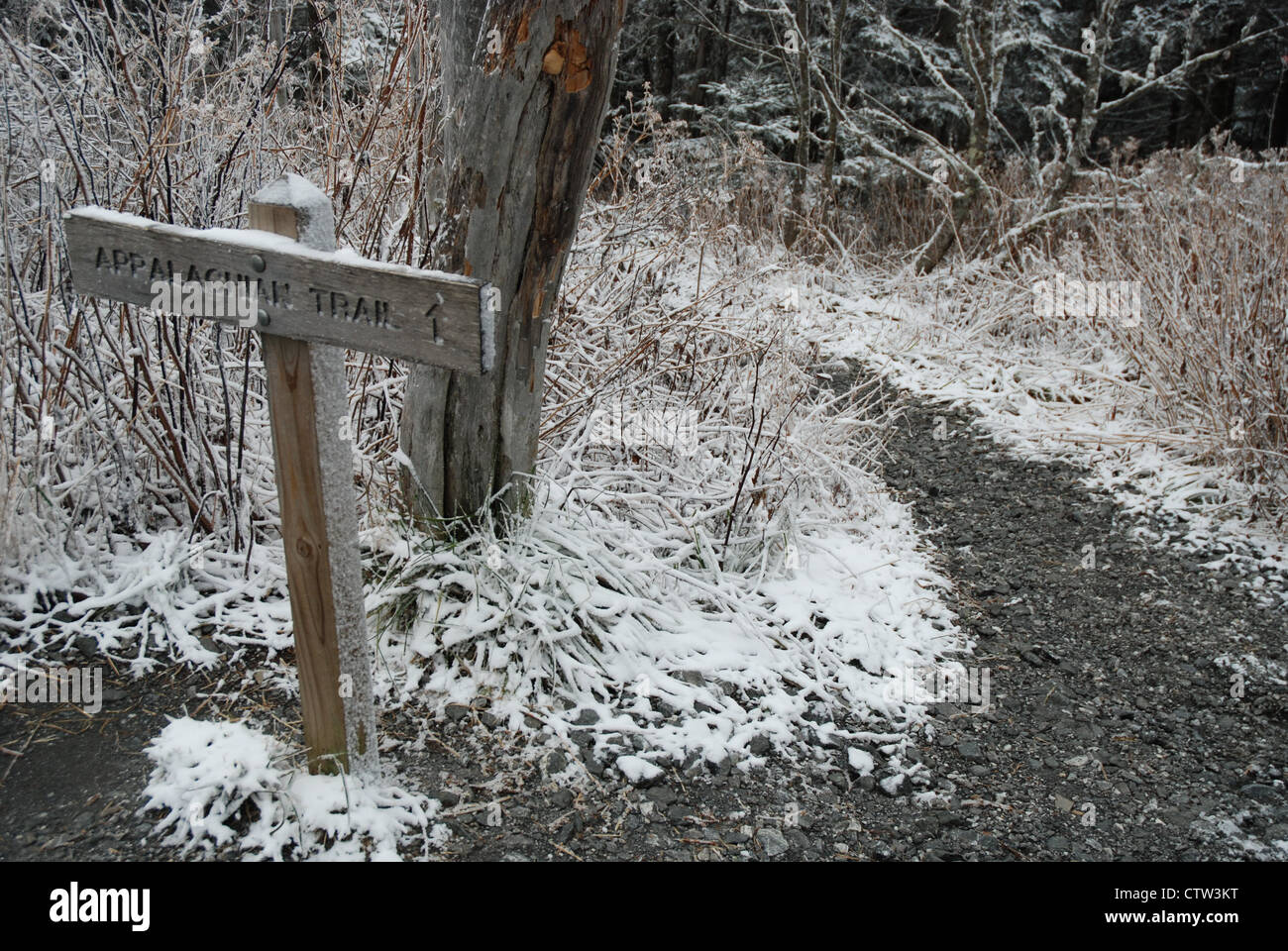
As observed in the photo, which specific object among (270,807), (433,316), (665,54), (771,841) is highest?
(665,54)

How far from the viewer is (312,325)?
1.78 meters

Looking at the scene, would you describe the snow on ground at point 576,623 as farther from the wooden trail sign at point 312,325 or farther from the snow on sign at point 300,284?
the snow on sign at point 300,284

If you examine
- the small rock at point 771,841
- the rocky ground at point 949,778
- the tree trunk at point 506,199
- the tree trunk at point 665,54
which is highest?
the tree trunk at point 665,54

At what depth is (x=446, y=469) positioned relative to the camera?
298 cm

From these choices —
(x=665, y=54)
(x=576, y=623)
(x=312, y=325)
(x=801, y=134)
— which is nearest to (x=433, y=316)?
(x=312, y=325)

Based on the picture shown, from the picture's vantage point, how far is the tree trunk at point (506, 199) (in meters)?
2.51

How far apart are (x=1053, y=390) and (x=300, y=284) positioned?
5655mm

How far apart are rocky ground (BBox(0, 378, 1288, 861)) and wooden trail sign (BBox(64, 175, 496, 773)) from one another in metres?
0.58

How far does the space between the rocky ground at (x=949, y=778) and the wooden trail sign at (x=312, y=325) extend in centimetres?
58

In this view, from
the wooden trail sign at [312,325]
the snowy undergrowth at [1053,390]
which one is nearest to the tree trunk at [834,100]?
the snowy undergrowth at [1053,390]

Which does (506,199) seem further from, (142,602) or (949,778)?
(949,778)

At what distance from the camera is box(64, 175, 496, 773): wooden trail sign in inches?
67.3
